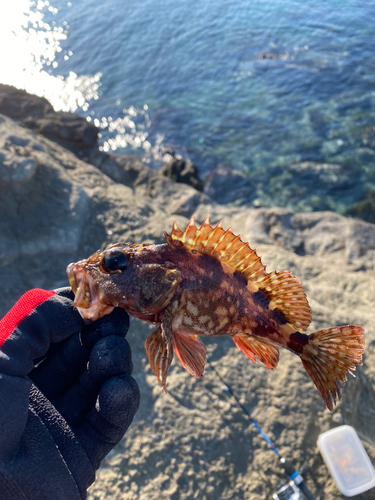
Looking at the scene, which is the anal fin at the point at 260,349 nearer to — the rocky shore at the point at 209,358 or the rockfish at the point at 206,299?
the rockfish at the point at 206,299

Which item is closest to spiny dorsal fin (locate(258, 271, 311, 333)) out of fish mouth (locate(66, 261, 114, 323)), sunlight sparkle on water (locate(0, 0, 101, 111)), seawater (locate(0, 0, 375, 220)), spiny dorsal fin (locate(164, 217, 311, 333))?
spiny dorsal fin (locate(164, 217, 311, 333))

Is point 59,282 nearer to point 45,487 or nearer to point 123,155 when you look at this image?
point 45,487

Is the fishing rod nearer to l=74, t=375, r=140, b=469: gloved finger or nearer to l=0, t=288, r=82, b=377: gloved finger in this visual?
l=74, t=375, r=140, b=469: gloved finger

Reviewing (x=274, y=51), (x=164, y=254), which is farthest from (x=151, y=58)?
(x=164, y=254)

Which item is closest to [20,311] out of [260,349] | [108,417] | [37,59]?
[108,417]

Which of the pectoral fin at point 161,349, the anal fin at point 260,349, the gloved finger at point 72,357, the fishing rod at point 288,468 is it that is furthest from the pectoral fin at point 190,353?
the fishing rod at point 288,468

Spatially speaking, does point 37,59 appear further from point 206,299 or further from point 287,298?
point 287,298
